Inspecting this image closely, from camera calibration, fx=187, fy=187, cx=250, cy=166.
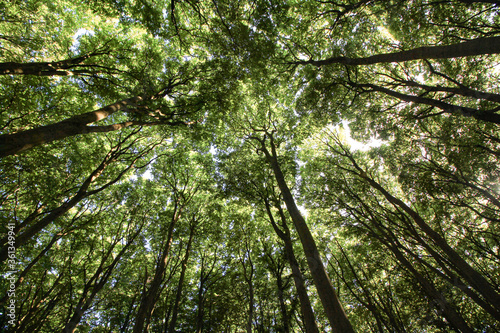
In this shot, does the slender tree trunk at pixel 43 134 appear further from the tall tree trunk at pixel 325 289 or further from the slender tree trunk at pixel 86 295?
the slender tree trunk at pixel 86 295

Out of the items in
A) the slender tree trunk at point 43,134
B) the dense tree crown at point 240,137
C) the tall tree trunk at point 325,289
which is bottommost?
the tall tree trunk at point 325,289

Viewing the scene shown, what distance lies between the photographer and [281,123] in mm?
12617

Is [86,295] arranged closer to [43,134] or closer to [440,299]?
[43,134]

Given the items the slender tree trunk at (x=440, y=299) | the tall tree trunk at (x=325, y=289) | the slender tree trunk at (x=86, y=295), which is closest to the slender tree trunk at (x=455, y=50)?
the tall tree trunk at (x=325, y=289)

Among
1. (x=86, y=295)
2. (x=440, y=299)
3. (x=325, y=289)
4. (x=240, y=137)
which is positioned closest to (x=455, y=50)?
(x=325, y=289)

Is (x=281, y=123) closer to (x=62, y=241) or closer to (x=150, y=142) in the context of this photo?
(x=150, y=142)

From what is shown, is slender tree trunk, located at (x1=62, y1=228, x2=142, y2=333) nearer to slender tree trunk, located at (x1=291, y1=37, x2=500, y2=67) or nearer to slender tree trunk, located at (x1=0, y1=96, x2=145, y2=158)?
slender tree trunk, located at (x1=0, y1=96, x2=145, y2=158)

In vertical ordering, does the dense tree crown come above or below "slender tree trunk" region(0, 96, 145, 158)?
above

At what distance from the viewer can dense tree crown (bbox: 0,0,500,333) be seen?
22.0 feet

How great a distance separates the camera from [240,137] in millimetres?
12836

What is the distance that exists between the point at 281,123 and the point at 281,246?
33.4ft

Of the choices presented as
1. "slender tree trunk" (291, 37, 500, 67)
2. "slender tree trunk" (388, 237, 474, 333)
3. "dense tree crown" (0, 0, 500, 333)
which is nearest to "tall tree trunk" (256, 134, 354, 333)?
"dense tree crown" (0, 0, 500, 333)

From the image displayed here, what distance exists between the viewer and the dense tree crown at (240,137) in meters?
6.71

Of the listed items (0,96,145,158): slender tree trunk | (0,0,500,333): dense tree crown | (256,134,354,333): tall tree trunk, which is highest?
(0,0,500,333): dense tree crown
